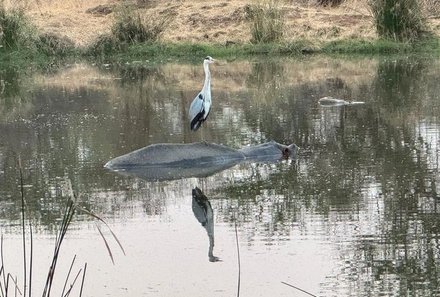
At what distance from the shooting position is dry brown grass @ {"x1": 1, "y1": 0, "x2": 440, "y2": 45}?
76.6 ft

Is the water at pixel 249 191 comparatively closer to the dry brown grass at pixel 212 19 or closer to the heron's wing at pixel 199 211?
the heron's wing at pixel 199 211

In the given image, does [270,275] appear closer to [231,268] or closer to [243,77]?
[231,268]

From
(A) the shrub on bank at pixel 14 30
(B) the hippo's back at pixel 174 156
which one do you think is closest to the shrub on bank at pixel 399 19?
(A) the shrub on bank at pixel 14 30

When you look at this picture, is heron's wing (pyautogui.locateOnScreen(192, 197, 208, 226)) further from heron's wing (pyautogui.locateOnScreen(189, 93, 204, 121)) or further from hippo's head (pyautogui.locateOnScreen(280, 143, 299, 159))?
heron's wing (pyautogui.locateOnScreen(189, 93, 204, 121))

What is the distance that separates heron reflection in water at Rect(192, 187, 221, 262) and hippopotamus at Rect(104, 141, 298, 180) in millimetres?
764

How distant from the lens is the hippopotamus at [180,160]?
10.6m

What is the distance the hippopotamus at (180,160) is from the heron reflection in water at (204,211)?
764 mm

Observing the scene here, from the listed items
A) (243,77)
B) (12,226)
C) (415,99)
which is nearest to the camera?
(12,226)

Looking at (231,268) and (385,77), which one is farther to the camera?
(385,77)

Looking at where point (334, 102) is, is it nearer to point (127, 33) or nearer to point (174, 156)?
point (174, 156)

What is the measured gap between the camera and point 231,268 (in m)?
7.24

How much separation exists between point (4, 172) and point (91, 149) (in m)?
1.43

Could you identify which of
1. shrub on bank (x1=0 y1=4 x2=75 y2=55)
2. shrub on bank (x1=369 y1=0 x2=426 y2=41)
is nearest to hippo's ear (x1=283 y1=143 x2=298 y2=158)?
shrub on bank (x1=369 y1=0 x2=426 y2=41)

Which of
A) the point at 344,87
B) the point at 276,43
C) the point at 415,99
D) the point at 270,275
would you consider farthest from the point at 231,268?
the point at 276,43
